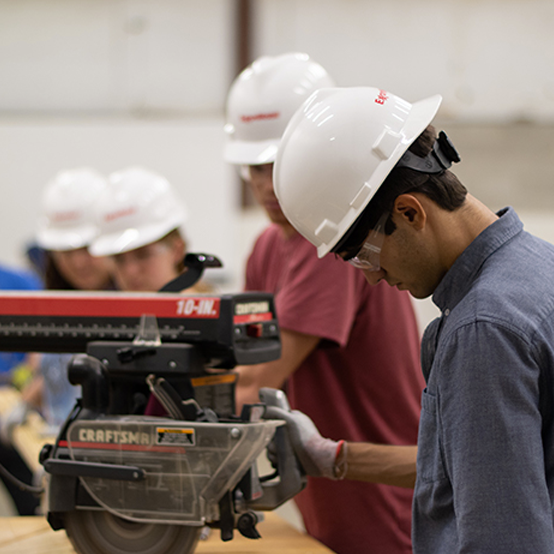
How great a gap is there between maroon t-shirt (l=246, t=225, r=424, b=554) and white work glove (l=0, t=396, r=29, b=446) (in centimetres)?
173

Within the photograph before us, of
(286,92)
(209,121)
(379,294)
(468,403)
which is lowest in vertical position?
(209,121)

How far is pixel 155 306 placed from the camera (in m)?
1.39

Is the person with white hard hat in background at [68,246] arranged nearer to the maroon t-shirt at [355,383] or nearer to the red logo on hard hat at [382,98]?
the maroon t-shirt at [355,383]

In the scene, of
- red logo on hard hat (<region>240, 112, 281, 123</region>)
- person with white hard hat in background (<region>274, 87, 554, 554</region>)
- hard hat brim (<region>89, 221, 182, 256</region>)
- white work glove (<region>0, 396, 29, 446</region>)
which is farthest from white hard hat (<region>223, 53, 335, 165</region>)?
white work glove (<region>0, 396, 29, 446</region>)

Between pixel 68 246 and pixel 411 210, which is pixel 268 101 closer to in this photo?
pixel 411 210

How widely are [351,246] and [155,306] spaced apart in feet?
1.60

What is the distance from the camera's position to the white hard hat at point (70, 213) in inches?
119

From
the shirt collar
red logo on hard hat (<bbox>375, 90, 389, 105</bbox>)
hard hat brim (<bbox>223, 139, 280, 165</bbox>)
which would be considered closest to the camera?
the shirt collar

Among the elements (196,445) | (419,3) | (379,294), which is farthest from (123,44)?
(196,445)

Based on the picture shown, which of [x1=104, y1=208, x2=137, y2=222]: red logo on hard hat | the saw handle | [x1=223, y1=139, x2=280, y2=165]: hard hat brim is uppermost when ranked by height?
[x1=223, y1=139, x2=280, y2=165]: hard hat brim

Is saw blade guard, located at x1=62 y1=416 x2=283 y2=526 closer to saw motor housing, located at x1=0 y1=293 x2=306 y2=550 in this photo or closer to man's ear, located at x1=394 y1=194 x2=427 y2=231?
saw motor housing, located at x1=0 y1=293 x2=306 y2=550

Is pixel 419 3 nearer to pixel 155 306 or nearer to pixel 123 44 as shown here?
pixel 123 44

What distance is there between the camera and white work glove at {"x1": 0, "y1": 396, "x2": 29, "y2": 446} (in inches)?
117

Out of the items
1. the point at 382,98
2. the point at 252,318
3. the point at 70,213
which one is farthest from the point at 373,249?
the point at 70,213
